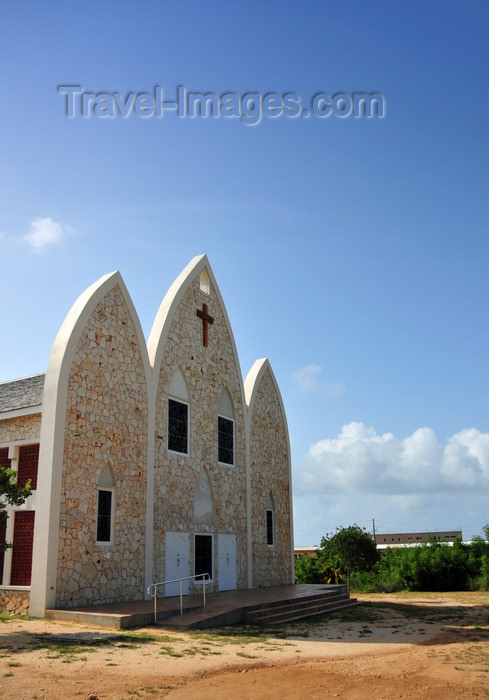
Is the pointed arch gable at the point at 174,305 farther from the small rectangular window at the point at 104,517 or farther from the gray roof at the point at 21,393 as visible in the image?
the small rectangular window at the point at 104,517

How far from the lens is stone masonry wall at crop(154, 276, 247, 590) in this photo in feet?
59.2

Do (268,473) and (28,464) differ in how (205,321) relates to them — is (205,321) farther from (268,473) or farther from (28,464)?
(28,464)

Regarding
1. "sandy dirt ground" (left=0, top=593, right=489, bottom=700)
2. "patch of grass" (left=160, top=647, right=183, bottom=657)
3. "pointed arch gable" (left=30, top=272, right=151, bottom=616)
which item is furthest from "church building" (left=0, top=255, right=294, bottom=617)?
"patch of grass" (left=160, top=647, right=183, bottom=657)

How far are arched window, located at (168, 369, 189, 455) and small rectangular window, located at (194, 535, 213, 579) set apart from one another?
2.83 m

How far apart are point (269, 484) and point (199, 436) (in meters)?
5.69

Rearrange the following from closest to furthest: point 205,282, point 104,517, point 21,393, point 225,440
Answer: point 104,517
point 21,393
point 225,440
point 205,282

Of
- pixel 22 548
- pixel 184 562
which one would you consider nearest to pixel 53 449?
pixel 22 548

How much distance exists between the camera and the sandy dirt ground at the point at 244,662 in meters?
7.74

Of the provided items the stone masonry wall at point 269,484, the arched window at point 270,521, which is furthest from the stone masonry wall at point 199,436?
the arched window at point 270,521

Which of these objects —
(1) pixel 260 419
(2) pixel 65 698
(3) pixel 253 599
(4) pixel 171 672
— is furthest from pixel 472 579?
(2) pixel 65 698

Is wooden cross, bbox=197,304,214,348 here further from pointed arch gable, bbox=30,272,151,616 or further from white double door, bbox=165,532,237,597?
white double door, bbox=165,532,237,597

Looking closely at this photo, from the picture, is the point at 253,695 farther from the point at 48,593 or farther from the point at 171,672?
the point at 48,593

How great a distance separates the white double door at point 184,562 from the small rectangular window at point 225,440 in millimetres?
2626

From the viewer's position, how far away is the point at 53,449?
14062 mm
